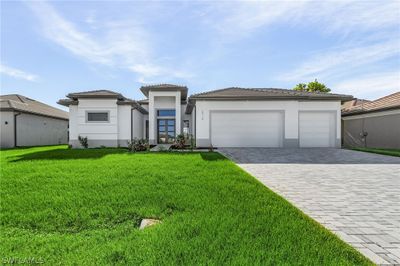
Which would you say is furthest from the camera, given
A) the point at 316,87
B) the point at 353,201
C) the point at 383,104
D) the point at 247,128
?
the point at 316,87

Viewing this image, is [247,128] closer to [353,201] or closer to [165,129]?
[165,129]

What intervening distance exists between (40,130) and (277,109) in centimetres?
2315

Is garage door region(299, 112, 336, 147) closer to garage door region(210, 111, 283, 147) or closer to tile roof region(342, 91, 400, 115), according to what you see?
garage door region(210, 111, 283, 147)

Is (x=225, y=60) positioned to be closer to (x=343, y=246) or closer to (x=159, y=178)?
(x=159, y=178)

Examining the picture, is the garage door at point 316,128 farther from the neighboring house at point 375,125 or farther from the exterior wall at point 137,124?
the exterior wall at point 137,124

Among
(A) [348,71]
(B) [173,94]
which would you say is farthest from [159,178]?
(A) [348,71]

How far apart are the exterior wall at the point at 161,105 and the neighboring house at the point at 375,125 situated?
594 inches

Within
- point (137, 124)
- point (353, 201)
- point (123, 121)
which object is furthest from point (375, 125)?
point (123, 121)

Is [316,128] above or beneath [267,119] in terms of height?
beneath

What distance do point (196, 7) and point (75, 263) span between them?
919 cm

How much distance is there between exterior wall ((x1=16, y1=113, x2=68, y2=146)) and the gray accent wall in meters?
29.9

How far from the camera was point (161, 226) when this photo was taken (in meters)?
3.28

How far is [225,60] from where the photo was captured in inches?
535

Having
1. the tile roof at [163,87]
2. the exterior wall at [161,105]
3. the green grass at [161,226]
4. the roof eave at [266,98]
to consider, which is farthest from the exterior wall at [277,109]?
the green grass at [161,226]
